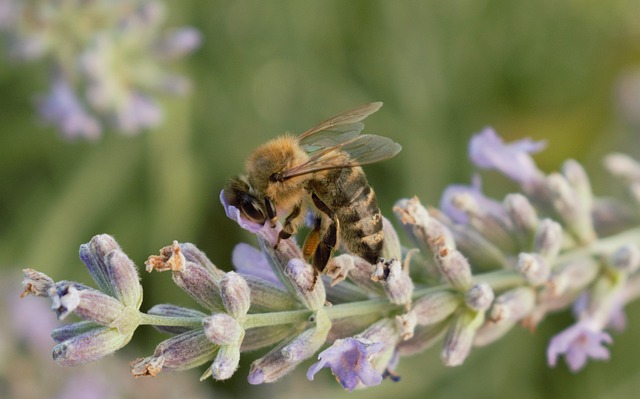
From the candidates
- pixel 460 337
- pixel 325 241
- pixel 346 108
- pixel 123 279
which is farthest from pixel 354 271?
pixel 346 108

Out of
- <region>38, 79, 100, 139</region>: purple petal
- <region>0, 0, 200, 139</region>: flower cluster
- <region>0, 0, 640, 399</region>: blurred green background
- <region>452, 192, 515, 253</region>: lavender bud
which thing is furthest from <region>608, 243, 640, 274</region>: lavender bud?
<region>38, 79, 100, 139</region>: purple petal

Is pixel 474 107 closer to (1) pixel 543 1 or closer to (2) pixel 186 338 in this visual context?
(1) pixel 543 1

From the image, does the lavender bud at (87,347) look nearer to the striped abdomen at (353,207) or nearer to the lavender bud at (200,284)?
the lavender bud at (200,284)

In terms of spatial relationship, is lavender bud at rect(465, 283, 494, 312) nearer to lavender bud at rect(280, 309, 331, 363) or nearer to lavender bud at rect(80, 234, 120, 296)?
lavender bud at rect(280, 309, 331, 363)

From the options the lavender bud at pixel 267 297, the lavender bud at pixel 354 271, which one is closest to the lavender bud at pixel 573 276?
the lavender bud at pixel 354 271

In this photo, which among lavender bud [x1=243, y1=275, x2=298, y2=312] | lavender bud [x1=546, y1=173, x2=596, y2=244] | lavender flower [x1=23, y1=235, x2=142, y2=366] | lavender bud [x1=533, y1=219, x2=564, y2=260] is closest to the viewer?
lavender flower [x1=23, y1=235, x2=142, y2=366]

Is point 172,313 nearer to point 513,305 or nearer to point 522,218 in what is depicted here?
point 513,305

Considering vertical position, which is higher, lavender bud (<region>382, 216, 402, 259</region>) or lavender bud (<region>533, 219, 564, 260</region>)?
lavender bud (<region>382, 216, 402, 259</region>)
